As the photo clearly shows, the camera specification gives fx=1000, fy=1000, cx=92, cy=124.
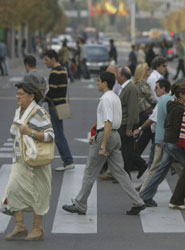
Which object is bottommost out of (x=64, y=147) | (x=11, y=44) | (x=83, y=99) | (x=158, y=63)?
(x=11, y=44)

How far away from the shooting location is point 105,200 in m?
12.5

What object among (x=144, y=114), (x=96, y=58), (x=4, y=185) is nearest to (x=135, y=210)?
(x=4, y=185)

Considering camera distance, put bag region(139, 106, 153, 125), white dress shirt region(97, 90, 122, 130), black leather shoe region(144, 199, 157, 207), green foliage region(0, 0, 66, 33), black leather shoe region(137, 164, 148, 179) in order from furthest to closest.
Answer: green foliage region(0, 0, 66, 33), bag region(139, 106, 153, 125), black leather shoe region(137, 164, 148, 179), black leather shoe region(144, 199, 157, 207), white dress shirt region(97, 90, 122, 130)

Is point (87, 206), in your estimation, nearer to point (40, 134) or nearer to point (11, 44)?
point (40, 134)

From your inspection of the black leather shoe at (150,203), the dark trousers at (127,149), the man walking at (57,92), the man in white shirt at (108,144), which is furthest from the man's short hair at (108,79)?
the man walking at (57,92)

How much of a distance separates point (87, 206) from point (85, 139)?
750cm

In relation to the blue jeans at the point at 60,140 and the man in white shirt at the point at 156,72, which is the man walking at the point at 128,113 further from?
the man in white shirt at the point at 156,72

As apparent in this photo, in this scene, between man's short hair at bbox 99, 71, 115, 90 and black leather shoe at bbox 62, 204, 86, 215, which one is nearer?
man's short hair at bbox 99, 71, 115, 90

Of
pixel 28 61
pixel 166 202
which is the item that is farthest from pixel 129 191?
pixel 28 61

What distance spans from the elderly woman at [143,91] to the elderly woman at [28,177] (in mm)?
5036

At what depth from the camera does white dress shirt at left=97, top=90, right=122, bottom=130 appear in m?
11.1

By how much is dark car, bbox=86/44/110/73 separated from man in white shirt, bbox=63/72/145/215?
3525 cm

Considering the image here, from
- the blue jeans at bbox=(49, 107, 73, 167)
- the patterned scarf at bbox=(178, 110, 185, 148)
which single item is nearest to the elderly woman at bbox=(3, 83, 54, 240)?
the patterned scarf at bbox=(178, 110, 185, 148)

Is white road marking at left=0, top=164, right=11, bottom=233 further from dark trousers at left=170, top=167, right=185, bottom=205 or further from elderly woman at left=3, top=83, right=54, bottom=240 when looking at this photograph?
dark trousers at left=170, top=167, right=185, bottom=205
